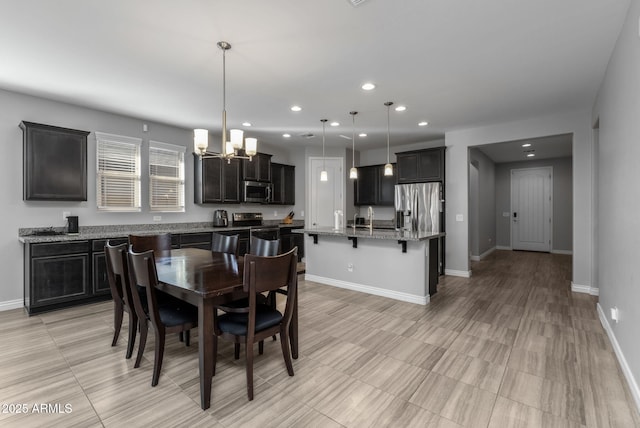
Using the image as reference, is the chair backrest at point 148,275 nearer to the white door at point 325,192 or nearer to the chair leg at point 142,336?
the chair leg at point 142,336

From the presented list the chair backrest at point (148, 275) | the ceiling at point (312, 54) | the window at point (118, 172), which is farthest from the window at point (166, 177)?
the chair backrest at point (148, 275)

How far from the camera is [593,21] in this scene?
2.33 m

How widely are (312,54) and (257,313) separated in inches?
92.5

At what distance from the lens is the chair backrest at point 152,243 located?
3420 millimetres

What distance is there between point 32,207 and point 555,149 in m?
9.61

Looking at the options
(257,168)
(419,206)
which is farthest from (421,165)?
(257,168)

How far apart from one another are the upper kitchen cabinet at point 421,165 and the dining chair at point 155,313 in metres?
4.70

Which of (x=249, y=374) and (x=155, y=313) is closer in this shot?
(x=249, y=374)

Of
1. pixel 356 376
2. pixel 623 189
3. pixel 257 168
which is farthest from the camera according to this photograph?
pixel 257 168

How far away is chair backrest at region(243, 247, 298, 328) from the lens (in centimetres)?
191

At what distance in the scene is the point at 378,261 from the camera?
171 inches

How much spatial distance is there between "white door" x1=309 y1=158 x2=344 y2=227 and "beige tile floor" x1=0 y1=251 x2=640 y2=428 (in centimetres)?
370

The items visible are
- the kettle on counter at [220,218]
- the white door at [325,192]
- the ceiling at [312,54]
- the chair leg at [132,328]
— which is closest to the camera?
the ceiling at [312,54]

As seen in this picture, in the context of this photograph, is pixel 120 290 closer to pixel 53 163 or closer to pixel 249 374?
pixel 249 374
